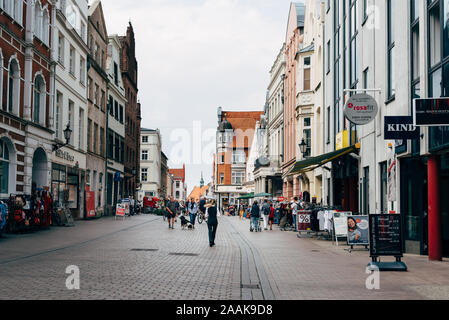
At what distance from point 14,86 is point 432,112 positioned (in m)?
18.3

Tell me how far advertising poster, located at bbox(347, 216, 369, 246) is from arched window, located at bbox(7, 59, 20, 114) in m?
14.9

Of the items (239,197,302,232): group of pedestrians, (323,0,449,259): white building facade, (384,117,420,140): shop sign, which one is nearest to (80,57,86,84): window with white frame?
(239,197,302,232): group of pedestrians

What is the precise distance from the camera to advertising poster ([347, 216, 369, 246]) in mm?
16641

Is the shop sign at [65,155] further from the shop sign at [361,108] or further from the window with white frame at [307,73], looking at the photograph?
the shop sign at [361,108]

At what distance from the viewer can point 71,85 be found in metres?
35.2

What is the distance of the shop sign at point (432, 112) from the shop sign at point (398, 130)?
8.49 feet

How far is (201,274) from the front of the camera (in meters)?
11.1

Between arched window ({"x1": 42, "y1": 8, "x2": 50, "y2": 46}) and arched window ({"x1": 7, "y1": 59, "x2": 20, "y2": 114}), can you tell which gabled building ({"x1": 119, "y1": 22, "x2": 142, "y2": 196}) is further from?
arched window ({"x1": 7, "y1": 59, "x2": 20, "y2": 114})

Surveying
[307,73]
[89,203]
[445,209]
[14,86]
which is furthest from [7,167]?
[307,73]

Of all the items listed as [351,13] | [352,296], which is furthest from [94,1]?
[352,296]

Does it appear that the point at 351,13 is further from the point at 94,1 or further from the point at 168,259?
the point at 94,1

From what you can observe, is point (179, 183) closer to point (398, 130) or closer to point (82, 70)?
point (82, 70)

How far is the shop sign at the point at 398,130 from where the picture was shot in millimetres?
14211
